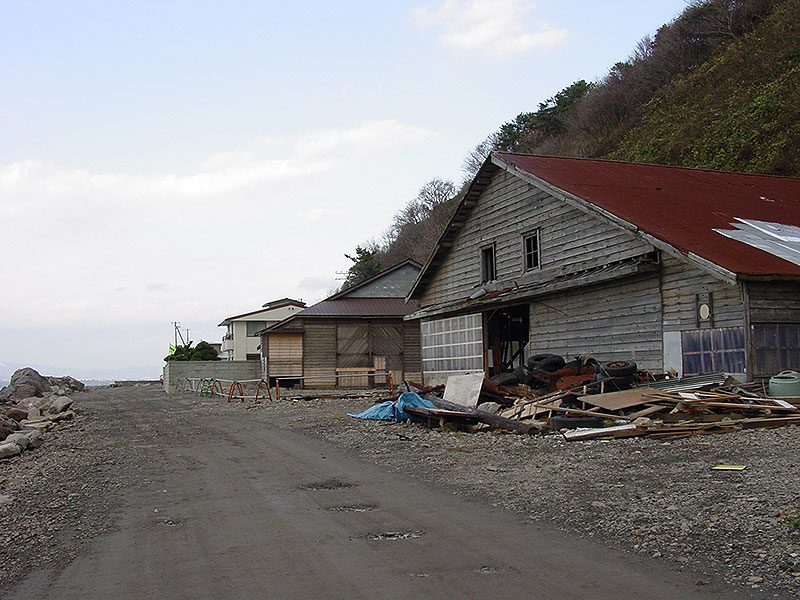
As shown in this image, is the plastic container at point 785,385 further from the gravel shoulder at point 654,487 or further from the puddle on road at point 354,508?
the puddle on road at point 354,508

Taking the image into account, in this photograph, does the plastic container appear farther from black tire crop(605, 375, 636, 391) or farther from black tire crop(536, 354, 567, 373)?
black tire crop(536, 354, 567, 373)

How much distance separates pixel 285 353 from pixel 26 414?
14.6 metres

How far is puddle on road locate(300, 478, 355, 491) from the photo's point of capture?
10.2m

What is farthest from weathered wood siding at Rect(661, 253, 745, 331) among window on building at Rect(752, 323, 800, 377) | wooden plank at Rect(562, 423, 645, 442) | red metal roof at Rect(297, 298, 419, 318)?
red metal roof at Rect(297, 298, 419, 318)

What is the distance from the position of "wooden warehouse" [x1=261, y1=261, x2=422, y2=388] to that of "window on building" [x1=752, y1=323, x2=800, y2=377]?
83.6 feet

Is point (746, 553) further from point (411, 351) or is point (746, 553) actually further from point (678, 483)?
point (411, 351)

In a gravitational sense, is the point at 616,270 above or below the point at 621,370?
above

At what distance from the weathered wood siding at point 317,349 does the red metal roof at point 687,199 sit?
1878 cm

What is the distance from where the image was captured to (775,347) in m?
14.9

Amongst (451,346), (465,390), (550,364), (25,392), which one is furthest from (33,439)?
(25,392)

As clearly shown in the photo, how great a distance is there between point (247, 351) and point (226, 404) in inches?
1431

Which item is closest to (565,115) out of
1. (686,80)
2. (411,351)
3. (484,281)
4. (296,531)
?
(686,80)

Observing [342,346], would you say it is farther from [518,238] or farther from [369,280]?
[518,238]

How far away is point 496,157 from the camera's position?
2302 centimetres
